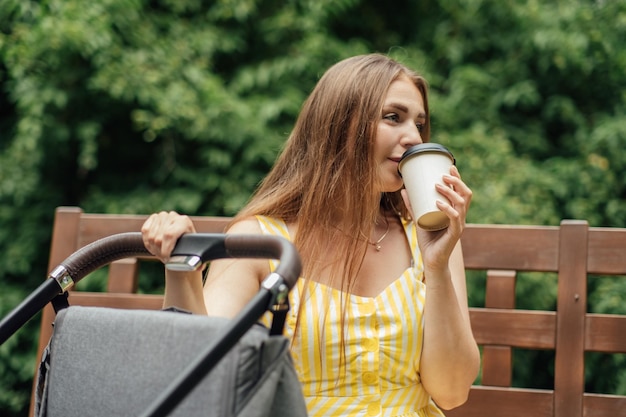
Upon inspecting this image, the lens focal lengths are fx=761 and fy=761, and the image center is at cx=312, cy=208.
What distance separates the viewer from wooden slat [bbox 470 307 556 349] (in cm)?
192

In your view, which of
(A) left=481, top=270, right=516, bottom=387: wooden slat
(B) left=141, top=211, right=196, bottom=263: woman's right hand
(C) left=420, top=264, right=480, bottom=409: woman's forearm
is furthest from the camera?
(A) left=481, top=270, right=516, bottom=387: wooden slat

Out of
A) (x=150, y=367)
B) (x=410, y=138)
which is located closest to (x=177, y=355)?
(x=150, y=367)

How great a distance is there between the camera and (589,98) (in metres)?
3.48

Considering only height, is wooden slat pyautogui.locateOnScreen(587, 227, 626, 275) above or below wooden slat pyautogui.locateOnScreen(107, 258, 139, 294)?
above

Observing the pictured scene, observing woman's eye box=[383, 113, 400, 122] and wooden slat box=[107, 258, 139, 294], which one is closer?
woman's eye box=[383, 113, 400, 122]

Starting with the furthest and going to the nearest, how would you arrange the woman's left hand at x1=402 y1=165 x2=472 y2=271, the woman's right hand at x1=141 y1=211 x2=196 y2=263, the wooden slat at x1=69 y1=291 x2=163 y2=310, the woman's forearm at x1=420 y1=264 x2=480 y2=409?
1. the wooden slat at x1=69 y1=291 x2=163 y2=310
2. the woman's forearm at x1=420 y1=264 x2=480 y2=409
3. the woman's left hand at x1=402 y1=165 x2=472 y2=271
4. the woman's right hand at x1=141 y1=211 x2=196 y2=263

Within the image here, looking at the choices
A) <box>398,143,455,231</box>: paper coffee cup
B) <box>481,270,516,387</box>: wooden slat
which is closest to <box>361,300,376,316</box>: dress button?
<box>398,143,455,231</box>: paper coffee cup

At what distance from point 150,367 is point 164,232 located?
22 cm

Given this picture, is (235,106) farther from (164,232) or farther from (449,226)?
(164,232)

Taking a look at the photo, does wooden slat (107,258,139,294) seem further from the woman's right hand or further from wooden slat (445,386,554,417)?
the woman's right hand

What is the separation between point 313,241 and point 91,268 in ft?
1.88

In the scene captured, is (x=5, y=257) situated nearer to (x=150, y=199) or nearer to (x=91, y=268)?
(x=150, y=199)

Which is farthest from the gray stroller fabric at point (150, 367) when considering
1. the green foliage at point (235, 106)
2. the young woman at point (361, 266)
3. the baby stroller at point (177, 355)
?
the green foliage at point (235, 106)

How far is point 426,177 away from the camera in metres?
→ 1.39
